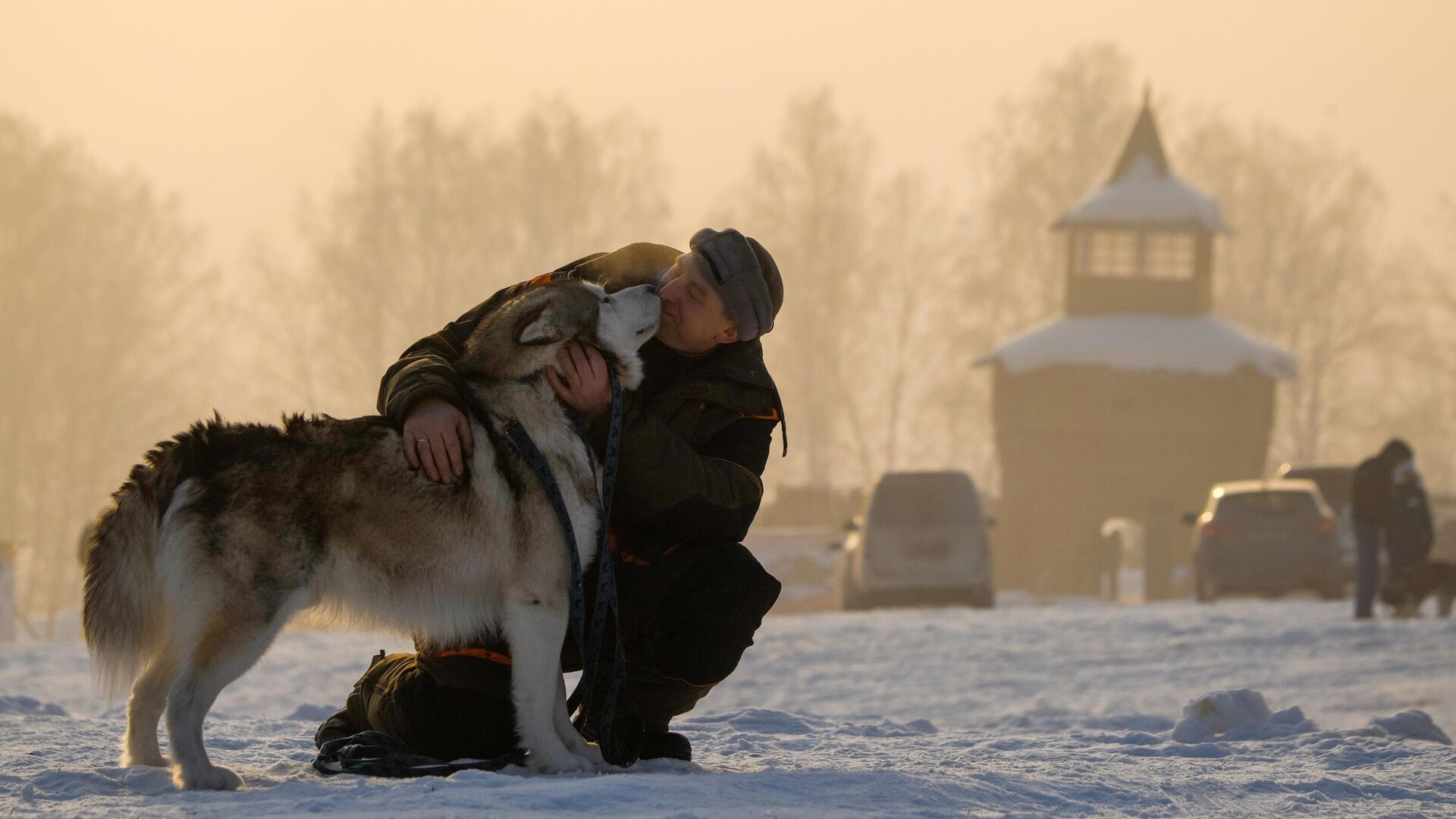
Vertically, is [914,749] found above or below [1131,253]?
below

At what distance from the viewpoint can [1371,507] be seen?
1627 cm

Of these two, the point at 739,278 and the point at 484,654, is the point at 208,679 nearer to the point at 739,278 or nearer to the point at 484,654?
the point at 484,654

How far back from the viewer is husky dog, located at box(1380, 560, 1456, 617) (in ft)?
53.2

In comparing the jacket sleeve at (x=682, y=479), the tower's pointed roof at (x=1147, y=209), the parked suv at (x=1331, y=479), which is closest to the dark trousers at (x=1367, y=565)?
the parked suv at (x=1331, y=479)

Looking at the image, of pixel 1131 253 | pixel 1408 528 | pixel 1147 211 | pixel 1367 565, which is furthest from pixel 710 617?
pixel 1131 253

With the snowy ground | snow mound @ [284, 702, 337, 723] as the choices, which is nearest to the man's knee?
the snowy ground

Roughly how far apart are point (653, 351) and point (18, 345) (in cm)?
3988

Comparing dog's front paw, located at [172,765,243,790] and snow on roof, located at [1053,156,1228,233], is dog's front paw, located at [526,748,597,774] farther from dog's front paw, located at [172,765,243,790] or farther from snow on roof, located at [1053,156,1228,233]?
snow on roof, located at [1053,156,1228,233]

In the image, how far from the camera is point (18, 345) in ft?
137

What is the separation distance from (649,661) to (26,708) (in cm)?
317

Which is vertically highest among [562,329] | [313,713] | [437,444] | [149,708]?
[562,329]

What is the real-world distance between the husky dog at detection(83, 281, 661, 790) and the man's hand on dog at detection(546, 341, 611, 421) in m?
0.03

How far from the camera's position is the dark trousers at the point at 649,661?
5250 millimetres

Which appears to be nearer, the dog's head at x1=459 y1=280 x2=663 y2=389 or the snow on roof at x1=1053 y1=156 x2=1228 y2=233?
the dog's head at x1=459 y1=280 x2=663 y2=389
